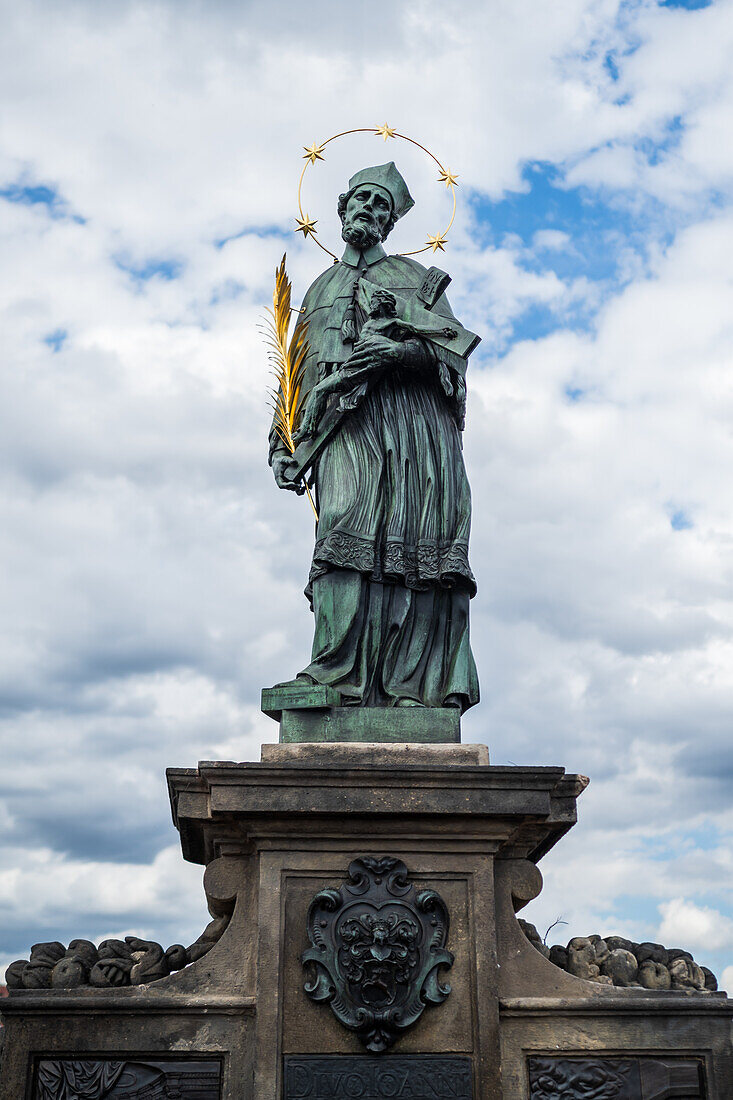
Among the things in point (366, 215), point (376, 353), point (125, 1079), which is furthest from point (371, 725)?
point (366, 215)

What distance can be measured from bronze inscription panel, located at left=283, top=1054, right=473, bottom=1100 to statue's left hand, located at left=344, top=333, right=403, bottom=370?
174 inches

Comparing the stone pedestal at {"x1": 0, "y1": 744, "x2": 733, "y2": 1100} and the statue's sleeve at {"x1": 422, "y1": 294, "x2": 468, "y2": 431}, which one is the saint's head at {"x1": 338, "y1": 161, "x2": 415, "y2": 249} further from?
the stone pedestal at {"x1": 0, "y1": 744, "x2": 733, "y2": 1100}

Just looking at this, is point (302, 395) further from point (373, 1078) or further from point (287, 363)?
point (373, 1078)

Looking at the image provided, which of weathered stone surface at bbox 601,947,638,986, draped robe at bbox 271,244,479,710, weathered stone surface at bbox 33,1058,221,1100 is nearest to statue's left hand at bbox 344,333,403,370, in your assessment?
draped robe at bbox 271,244,479,710

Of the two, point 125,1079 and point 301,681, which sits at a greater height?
point 301,681

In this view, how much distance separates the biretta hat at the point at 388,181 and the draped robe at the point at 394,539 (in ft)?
2.68

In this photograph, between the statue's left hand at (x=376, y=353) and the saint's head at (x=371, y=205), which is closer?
the statue's left hand at (x=376, y=353)

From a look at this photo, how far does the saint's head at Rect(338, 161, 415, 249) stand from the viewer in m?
8.95

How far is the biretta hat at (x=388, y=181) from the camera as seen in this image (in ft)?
29.6

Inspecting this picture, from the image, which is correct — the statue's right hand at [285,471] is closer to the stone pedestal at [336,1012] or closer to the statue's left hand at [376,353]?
the statue's left hand at [376,353]

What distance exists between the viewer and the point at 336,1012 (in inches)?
257

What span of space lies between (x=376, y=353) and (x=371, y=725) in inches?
102

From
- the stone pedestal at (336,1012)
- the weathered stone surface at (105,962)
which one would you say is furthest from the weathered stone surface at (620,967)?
the weathered stone surface at (105,962)

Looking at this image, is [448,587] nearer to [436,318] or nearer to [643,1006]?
[436,318]
